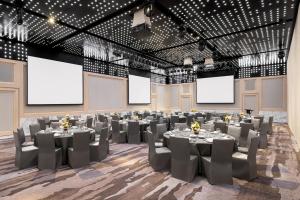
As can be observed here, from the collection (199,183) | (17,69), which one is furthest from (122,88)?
(199,183)

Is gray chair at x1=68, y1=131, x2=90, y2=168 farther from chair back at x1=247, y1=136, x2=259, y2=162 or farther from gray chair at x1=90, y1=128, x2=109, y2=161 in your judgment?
chair back at x1=247, y1=136, x2=259, y2=162

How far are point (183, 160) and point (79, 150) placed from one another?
2425 millimetres

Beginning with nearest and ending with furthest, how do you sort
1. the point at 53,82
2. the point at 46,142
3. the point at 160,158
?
1. the point at 160,158
2. the point at 46,142
3. the point at 53,82

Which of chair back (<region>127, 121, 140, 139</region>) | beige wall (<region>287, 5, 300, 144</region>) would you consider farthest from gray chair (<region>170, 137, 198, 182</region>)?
beige wall (<region>287, 5, 300, 144</region>)

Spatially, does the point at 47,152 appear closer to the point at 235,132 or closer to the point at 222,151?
the point at 222,151

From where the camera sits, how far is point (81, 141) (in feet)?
14.4

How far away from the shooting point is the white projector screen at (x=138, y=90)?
46.0 feet

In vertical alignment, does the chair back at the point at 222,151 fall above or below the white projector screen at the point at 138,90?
below

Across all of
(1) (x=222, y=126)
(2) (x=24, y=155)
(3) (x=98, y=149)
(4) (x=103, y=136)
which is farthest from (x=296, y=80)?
(2) (x=24, y=155)

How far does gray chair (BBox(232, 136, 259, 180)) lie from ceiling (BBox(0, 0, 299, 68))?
386cm

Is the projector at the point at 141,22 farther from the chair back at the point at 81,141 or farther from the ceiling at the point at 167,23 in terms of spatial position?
the chair back at the point at 81,141

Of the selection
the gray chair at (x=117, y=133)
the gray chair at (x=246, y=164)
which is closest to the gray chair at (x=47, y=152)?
the gray chair at (x=117, y=133)

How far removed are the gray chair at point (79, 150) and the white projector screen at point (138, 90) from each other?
369 inches

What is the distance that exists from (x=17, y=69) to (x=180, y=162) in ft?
27.3
